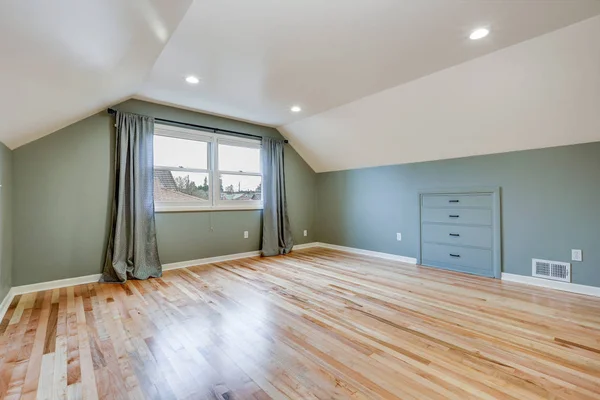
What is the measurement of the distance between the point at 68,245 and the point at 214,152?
224 centimetres

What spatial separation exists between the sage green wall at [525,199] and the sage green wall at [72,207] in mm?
3208

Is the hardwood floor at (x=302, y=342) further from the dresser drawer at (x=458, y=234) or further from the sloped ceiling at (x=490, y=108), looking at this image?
the sloped ceiling at (x=490, y=108)

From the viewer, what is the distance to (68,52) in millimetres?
1690

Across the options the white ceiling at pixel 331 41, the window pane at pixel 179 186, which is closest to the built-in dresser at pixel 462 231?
the white ceiling at pixel 331 41

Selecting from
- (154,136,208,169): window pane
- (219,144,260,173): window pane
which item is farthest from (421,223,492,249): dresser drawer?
(154,136,208,169): window pane

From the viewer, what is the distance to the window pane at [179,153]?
3977 mm

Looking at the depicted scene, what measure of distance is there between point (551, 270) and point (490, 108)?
6.44 ft

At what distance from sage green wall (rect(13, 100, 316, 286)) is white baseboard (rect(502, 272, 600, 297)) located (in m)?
4.35

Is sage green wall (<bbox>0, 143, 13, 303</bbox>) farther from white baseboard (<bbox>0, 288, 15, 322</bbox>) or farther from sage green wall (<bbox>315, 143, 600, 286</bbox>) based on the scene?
sage green wall (<bbox>315, 143, 600, 286</bbox>)

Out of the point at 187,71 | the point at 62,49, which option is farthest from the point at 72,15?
the point at 187,71

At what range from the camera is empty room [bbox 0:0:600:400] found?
5.30 feet

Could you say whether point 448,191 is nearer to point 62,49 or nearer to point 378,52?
point 378,52

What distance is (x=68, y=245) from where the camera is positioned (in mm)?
3227

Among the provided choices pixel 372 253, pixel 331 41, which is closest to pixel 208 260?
pixel 372 253
